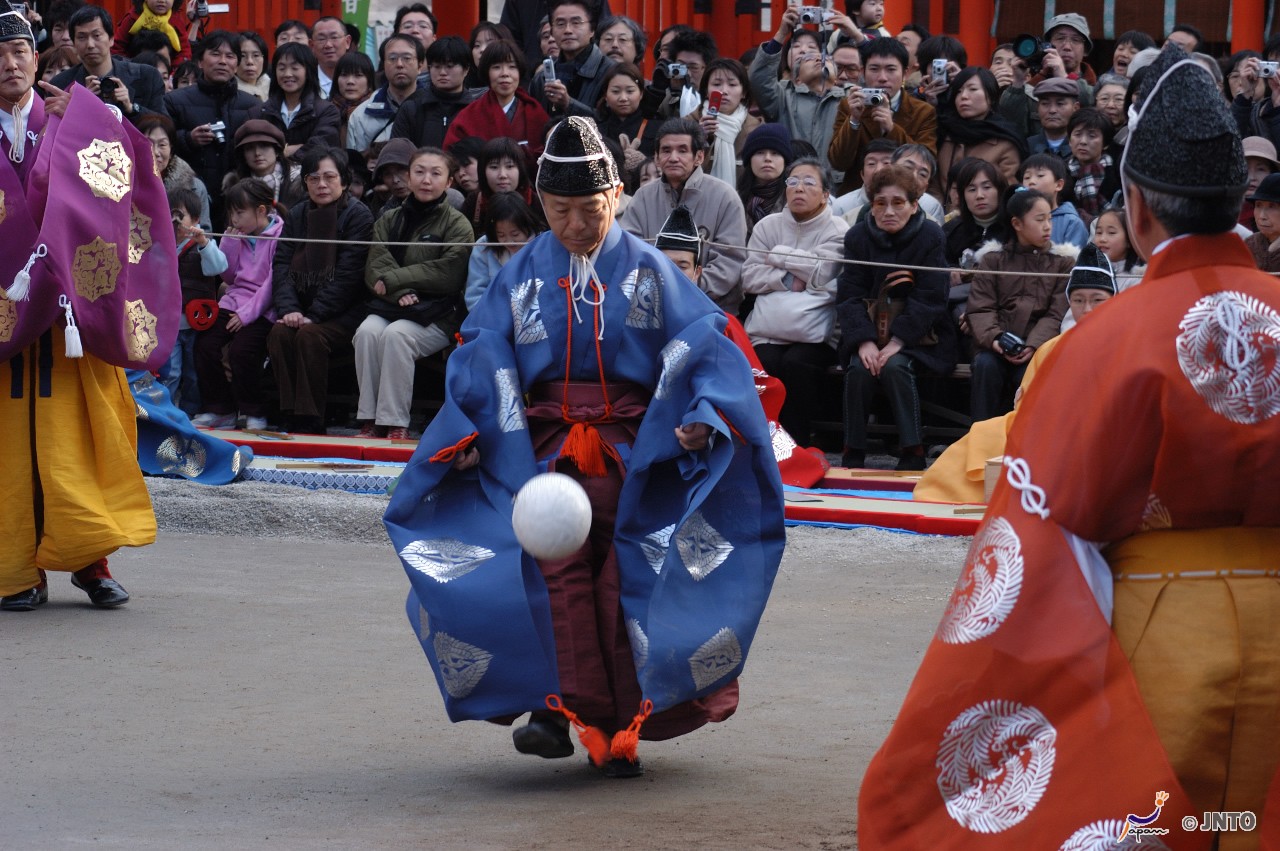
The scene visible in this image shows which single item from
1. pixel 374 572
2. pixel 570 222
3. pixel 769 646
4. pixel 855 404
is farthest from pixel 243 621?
pixel 855 404

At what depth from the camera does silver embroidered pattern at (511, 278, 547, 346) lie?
13.8 feet

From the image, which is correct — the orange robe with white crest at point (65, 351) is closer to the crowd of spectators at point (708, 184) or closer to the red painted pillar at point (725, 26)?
the crowd of spectators at point (708, 184)

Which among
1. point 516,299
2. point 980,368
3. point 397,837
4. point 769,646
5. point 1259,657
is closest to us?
point 1259,657

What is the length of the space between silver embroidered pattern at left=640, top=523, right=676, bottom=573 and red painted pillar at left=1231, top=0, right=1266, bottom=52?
765 cm

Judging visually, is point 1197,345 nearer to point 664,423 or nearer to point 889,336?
point 664,423

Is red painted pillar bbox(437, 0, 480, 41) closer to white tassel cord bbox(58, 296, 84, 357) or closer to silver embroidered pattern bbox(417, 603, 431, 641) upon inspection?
white tassel cord bbox(58, 296, 84, 357)

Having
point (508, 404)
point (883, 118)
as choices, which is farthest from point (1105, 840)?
point (883, 118)

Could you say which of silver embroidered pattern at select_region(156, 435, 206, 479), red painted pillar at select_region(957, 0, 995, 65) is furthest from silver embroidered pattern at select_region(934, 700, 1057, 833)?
red painted pillar at select_region(957, 0, 995, 65)

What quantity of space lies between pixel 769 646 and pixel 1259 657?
3.17m

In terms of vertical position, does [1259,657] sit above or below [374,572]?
above

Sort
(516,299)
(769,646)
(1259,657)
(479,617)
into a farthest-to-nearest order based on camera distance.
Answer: (769,646), (516,299), (479,617), (1259,657)

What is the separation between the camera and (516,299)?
14.0 ft

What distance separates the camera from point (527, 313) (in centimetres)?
424

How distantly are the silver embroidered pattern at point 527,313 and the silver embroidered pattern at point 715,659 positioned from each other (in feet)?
2.76
